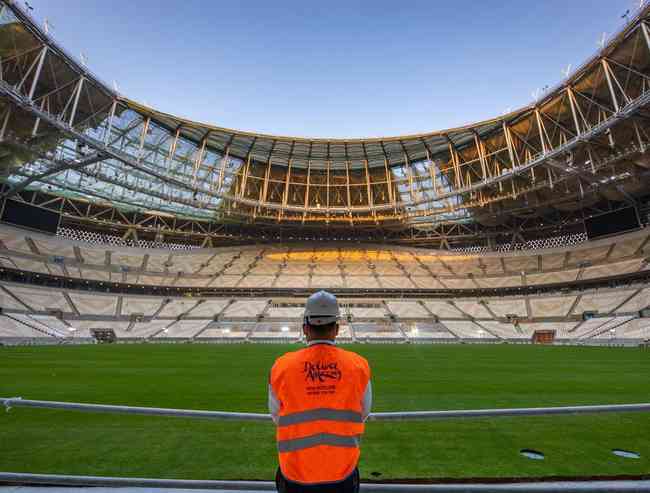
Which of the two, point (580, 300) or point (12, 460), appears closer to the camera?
point (12, 460)

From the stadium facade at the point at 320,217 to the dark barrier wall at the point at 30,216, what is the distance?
0.57 feet

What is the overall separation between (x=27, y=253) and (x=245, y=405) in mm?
50498

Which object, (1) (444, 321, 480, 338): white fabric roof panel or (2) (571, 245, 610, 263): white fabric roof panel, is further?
(2) (571, 245, 610, 263): white fabric roof panel

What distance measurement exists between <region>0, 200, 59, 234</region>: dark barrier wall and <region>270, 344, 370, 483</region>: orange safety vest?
193 feet

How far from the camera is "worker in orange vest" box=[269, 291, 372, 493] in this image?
183 cm

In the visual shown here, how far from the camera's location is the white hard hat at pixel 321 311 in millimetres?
2141

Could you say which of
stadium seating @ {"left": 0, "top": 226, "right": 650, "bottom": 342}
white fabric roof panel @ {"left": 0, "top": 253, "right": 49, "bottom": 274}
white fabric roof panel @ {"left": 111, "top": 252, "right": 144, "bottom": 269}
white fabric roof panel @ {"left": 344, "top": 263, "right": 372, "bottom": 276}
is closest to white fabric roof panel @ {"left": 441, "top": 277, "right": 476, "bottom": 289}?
stadium seating @ {"left": 0, "top": 226, "right": 650, "bottom": 342}

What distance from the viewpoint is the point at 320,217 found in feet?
179

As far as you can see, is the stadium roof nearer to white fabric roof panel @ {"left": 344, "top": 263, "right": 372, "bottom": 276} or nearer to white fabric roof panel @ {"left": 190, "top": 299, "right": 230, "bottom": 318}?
white fabric roof panel @ {"left": 344, "top": 263, "right": 372, "bottom": 276}

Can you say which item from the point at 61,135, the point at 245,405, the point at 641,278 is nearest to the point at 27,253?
the point at 61,135

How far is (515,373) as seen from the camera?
42.9 ft

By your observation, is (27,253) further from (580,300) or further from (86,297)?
(580,300)

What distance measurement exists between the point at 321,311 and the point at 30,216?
6012 centimetres

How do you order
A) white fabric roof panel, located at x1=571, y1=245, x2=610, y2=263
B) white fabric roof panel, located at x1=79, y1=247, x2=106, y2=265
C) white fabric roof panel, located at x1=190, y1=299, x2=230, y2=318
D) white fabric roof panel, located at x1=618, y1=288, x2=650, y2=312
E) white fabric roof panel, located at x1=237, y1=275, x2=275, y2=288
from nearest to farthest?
1. white fabric roof panel, located at x1=618, y1=288, x2=650, y2=312
2. white fabric roof panel, located at x1=190, y1=299, x2=230, y2=318
3. white fabric roof panel, located at x1=571, y1=245, x2=610, y2=263
4. white fabric roof panel, located at x1=79, y1=247, x2=106, y2=265
5. white fabric roof panel, located at x1=237, y1=275, x2=275, y2=288
